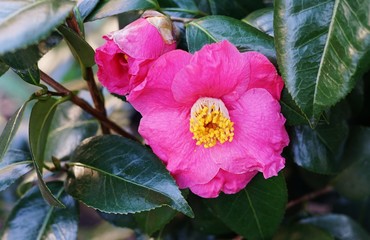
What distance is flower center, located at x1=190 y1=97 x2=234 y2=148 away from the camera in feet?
2.40

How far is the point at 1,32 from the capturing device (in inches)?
23.0

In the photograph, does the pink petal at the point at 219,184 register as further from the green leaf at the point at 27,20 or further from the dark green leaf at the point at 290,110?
the green leaf at the point at 27,20

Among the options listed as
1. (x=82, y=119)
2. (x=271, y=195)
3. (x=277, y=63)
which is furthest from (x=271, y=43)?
(x=82, y=119)

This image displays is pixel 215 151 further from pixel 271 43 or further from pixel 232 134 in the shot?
pixel 271 43

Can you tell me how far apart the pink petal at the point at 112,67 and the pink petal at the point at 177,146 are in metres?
0.05

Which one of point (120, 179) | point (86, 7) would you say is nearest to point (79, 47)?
point (86, 7)

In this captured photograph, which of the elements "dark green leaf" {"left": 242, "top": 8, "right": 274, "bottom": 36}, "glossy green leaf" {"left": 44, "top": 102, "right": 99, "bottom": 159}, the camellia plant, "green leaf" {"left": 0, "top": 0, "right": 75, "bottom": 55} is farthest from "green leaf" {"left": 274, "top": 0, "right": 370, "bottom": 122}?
"glossy green leaf" {"left": 44, "top": 102, "right": 99, "bottom": 159}

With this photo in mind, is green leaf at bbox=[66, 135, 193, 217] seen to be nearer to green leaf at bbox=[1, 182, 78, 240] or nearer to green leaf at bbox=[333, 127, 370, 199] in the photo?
green leaf at bbox=[1, 182, 78, 240]

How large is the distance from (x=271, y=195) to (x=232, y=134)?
0.14m

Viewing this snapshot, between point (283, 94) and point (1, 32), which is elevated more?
point (1, 32)

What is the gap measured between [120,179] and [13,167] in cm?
18

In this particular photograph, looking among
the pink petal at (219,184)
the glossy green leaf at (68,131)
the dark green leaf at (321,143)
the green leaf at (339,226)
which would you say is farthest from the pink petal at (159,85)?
the green leaf at (339,226)

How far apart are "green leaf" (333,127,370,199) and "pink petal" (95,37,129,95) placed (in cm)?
44

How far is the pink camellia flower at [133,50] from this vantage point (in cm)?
69
